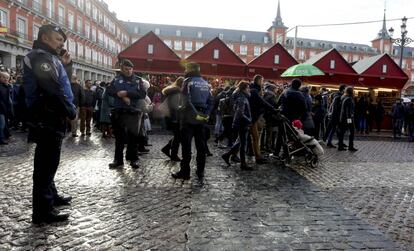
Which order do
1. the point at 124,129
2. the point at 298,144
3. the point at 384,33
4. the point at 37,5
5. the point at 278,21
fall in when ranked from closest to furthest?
the point at 124,129, the point at 298,144, the point at 37,5, the point at 384,33, the point at 278,21

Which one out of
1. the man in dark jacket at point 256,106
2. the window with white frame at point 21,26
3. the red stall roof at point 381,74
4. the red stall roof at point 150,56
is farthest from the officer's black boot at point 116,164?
the window with white frame at point 21,26

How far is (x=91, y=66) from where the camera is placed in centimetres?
5103

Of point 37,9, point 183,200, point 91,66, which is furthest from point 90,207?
point 91,66

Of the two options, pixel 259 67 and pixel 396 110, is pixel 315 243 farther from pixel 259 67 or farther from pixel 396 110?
pixel 259 67

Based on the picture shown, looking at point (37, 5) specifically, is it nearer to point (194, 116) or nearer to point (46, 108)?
point (194, 116)

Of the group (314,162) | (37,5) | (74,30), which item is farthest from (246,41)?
(314,162)

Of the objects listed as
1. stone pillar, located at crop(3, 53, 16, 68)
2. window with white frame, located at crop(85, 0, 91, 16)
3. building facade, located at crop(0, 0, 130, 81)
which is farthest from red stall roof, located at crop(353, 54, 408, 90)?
window with white frame, located at crop(85, 0, 91, 16)

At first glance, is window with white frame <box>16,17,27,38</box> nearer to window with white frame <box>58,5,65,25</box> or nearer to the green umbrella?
window with white frame <box>58,5,65,25</box>

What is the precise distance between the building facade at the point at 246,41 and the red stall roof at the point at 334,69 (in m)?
65.8

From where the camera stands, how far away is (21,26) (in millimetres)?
33812

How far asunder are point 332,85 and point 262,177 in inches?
694

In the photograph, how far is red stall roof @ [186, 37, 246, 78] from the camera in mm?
20578

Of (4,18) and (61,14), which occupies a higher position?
(61,14)

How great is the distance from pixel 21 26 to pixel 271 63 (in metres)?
26.1
